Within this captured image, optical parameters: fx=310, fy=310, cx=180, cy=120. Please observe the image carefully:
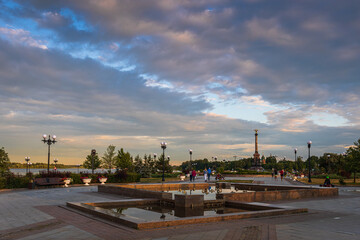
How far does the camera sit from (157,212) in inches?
504

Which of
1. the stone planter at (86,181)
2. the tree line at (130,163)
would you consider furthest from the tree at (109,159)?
the stone planter at (86,181)

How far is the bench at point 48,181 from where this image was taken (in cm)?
2629

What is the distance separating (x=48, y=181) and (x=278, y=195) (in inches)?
768

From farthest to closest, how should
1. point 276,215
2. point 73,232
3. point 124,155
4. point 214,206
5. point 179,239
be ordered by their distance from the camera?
1. point 124,155
2. point 214,206
3. point 276,215
4. point 73,232
5. point 179,239

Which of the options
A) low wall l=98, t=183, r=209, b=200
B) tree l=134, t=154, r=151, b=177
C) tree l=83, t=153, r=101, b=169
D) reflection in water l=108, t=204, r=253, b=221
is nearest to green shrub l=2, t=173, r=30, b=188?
low wall l=98, t=183, r=209, b=200

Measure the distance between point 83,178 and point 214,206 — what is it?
1888 cm

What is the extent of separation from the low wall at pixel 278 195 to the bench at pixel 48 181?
57.2 ft

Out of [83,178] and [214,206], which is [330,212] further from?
[83,178]

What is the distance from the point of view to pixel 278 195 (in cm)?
1789

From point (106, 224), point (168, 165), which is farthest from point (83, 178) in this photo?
point (168, 165)

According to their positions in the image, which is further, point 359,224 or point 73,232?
point 359,224

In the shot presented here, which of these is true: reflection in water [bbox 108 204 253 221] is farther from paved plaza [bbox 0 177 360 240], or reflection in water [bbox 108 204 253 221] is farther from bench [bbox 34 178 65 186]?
bench [bbox 34 178 65 186]

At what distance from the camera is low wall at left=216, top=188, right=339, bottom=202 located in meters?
16.0

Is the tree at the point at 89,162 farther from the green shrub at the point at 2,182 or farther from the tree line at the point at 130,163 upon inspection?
the green shrub at the point at 2,182
